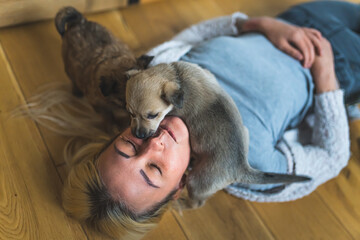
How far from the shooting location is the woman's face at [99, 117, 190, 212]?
1068 millimetres

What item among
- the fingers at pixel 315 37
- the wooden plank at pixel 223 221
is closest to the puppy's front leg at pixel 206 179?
the wooden plank at pixel 223 221

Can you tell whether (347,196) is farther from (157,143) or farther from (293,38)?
(157,143)

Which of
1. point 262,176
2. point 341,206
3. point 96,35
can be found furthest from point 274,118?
point 96,35

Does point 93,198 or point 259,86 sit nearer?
point 93,198

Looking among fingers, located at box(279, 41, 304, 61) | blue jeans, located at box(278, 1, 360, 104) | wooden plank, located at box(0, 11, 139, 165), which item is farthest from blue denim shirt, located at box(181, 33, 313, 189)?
wooden plank, located at box(0, 11, 139, 165)

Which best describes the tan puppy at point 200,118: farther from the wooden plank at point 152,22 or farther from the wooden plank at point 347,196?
the wooden plank at point 152,22

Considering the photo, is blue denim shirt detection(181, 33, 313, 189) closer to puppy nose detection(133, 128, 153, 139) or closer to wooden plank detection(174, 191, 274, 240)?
wooden plank detection(174, 191, 274, 240)

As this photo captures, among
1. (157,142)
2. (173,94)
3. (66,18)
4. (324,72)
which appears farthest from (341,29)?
(66,18)

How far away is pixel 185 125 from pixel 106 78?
0.40 m

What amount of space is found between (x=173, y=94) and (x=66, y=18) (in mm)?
764

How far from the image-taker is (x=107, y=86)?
134cm

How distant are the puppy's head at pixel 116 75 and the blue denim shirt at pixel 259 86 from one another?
0.23 metres

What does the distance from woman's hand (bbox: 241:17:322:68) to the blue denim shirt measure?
0.06 metres

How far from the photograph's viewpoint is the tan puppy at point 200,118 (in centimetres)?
118
